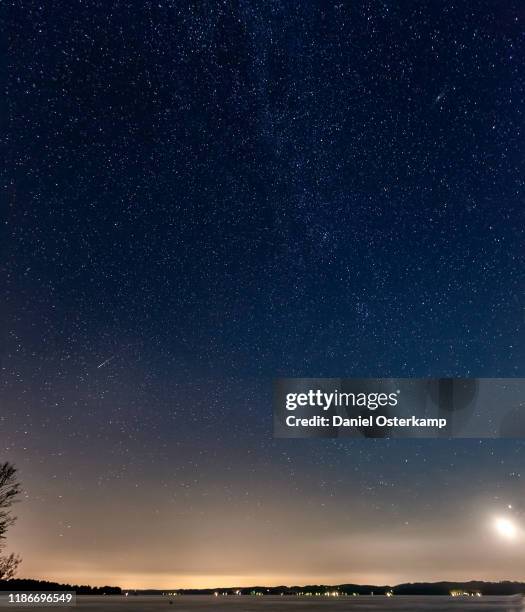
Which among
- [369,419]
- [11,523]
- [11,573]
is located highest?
[369,419]

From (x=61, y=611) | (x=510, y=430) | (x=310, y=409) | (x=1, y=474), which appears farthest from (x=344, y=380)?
(x=61, y=611)

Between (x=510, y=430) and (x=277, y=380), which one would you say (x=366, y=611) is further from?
(x=277, y=380)

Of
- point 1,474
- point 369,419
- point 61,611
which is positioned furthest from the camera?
point 61,611

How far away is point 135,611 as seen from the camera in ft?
201

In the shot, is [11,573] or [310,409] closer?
[11,573]

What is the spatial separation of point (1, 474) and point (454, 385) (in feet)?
60.7

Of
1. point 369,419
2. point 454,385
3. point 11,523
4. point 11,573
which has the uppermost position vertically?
point 454,385

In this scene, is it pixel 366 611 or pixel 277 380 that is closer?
pixel 277 380

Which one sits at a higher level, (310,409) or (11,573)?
(310,409)

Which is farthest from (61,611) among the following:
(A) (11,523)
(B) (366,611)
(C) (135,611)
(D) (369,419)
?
(D) (369,419)

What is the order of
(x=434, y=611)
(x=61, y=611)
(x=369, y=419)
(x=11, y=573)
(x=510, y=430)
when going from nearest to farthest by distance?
(x=11, y=573)
(x=369, y=419)
(x=510, y=430)
(x=61, y=611)
(x=434, y=611)

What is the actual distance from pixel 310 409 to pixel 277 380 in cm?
179

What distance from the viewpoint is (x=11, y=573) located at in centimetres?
2592

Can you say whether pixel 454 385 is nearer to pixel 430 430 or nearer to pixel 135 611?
pixel 430 430
